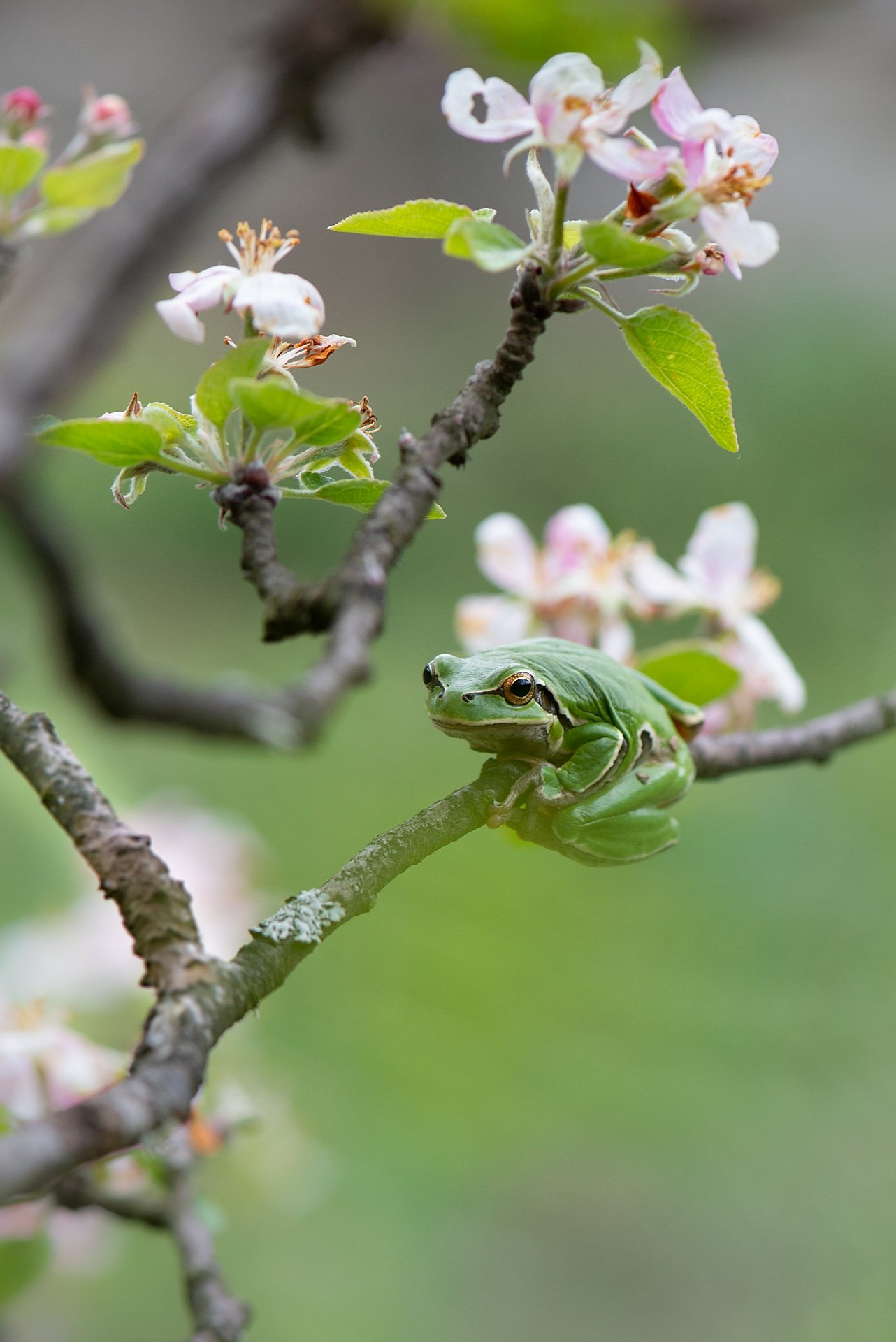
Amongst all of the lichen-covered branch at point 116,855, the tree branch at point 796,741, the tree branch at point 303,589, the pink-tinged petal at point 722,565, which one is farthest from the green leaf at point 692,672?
the lichen-covered branch at point 116,855

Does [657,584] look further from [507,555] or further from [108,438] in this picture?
[108,438]

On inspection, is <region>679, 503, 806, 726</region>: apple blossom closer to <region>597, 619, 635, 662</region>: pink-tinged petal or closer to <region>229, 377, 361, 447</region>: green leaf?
<region>597, 619, 635, 662</region>: pink-tinged petal

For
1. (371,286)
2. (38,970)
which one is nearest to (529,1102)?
(38,970)

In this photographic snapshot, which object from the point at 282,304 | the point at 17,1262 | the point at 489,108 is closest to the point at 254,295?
the point at 282,304

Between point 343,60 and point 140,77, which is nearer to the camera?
point 343,60

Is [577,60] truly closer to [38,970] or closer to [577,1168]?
[38,970]

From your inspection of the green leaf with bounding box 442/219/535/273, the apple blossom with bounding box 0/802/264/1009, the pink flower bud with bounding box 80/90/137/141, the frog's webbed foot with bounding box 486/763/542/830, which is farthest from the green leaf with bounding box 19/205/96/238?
the apple blossom with bounding box 0/802/264/1009
